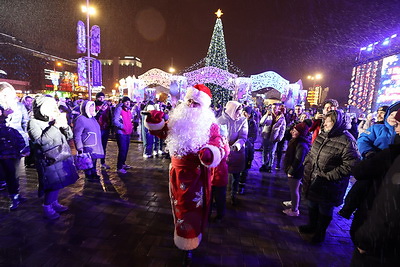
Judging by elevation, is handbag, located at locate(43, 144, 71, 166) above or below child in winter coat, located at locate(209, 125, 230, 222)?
above

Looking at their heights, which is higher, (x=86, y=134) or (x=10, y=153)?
(x=86, y=134)

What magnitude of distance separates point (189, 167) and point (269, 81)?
19149 millimetres

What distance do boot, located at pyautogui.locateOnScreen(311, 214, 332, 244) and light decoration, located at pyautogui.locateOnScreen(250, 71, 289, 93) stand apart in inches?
669

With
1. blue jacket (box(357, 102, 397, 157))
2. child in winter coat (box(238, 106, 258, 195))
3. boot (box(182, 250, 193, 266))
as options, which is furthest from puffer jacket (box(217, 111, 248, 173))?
blue jacket (box(357, 102, 397, 157))

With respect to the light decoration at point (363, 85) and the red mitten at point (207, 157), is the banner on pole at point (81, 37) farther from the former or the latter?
the light decoration at point (363, 85)

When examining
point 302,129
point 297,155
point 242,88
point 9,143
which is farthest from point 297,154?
point 242,88

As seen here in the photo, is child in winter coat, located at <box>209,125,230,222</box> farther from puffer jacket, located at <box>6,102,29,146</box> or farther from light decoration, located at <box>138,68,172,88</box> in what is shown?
light decoration, located at <box>138,68,172,88</box>

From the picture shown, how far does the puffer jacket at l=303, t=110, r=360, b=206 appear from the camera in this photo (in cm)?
275

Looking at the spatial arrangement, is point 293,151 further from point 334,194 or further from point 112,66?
point 112,66

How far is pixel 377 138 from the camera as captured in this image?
335cm

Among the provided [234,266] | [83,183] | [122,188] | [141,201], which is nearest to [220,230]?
[234,266]

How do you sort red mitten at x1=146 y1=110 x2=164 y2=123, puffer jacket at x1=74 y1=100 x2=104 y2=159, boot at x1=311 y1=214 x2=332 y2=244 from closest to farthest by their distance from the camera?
red mitten at x1=146 y1=110 x2=164 y2=123, boot at x1=311 y1=214 x2=332 y2=244, puffer jacket at x1=74 y1=100 x2=104 y2=159

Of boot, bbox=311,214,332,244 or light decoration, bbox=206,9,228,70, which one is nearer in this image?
boot, bbox=311,214,332,244

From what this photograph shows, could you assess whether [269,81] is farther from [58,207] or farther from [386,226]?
[386,226]
